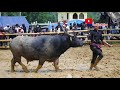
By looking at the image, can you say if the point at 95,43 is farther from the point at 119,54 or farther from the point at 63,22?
the point at 63,22

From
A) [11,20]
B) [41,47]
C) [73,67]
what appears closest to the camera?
[41,47]

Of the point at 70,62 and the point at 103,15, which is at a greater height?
the point at 103,15

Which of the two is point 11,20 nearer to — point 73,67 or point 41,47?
point 73,67

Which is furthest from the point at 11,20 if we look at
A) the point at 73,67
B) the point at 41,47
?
the point at 41,47

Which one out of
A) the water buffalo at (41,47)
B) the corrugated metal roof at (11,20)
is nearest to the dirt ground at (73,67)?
the water buffalo at (41,47)

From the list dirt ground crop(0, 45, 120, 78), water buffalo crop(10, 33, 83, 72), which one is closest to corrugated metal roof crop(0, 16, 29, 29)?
dirt ground crop(0, 45, 120, 78)

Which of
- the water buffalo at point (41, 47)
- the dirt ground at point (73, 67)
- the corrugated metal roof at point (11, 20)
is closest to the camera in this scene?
the dirt ground at point (73, 67)

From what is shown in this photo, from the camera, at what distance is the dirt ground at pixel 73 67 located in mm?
12195

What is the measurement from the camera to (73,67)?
1397 cm

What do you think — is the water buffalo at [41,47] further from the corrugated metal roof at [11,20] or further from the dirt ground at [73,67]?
the corrugated metal roof at [11,20]

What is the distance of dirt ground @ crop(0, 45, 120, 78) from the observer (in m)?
12.2
